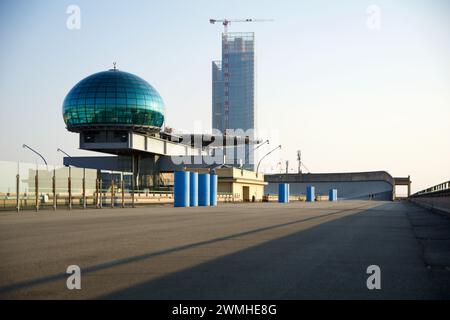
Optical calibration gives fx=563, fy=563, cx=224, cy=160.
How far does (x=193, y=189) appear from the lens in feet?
156

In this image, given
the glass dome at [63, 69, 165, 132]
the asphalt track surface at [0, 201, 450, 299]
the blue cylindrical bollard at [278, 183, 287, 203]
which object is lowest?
the blue cylindrical bollard at [278, 183, 287, 203]

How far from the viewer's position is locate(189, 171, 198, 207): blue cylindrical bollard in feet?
155

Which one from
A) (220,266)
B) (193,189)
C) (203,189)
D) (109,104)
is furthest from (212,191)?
(220,266)

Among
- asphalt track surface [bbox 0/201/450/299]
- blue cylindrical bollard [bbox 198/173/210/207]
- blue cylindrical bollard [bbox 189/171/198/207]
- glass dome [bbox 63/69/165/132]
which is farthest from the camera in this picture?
glass dome [bbox 63/69/165/132]

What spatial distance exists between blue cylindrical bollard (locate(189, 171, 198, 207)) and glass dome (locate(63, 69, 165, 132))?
29.5 metres

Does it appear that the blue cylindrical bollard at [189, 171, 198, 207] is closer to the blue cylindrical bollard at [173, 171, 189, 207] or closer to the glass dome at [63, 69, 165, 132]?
the blue cylindrical bollard at [173, 171, 189, 207]

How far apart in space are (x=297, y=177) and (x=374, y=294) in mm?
146521

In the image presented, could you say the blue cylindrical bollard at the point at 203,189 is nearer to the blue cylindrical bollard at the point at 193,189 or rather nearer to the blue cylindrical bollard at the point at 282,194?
the blue cylindrical bollard at the point at 193,189

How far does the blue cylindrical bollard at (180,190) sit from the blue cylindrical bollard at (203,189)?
5.29m

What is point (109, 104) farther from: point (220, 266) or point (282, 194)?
point (220, 266)

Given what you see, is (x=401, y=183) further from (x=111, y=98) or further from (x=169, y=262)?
(x=169, y=262)

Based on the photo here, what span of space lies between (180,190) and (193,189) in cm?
→ 295

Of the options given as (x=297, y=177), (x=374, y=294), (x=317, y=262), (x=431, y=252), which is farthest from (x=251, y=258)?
(x=297, y=177)

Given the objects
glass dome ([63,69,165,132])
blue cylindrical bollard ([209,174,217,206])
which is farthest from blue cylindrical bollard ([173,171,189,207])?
glass dome ([63,69,165,132])
